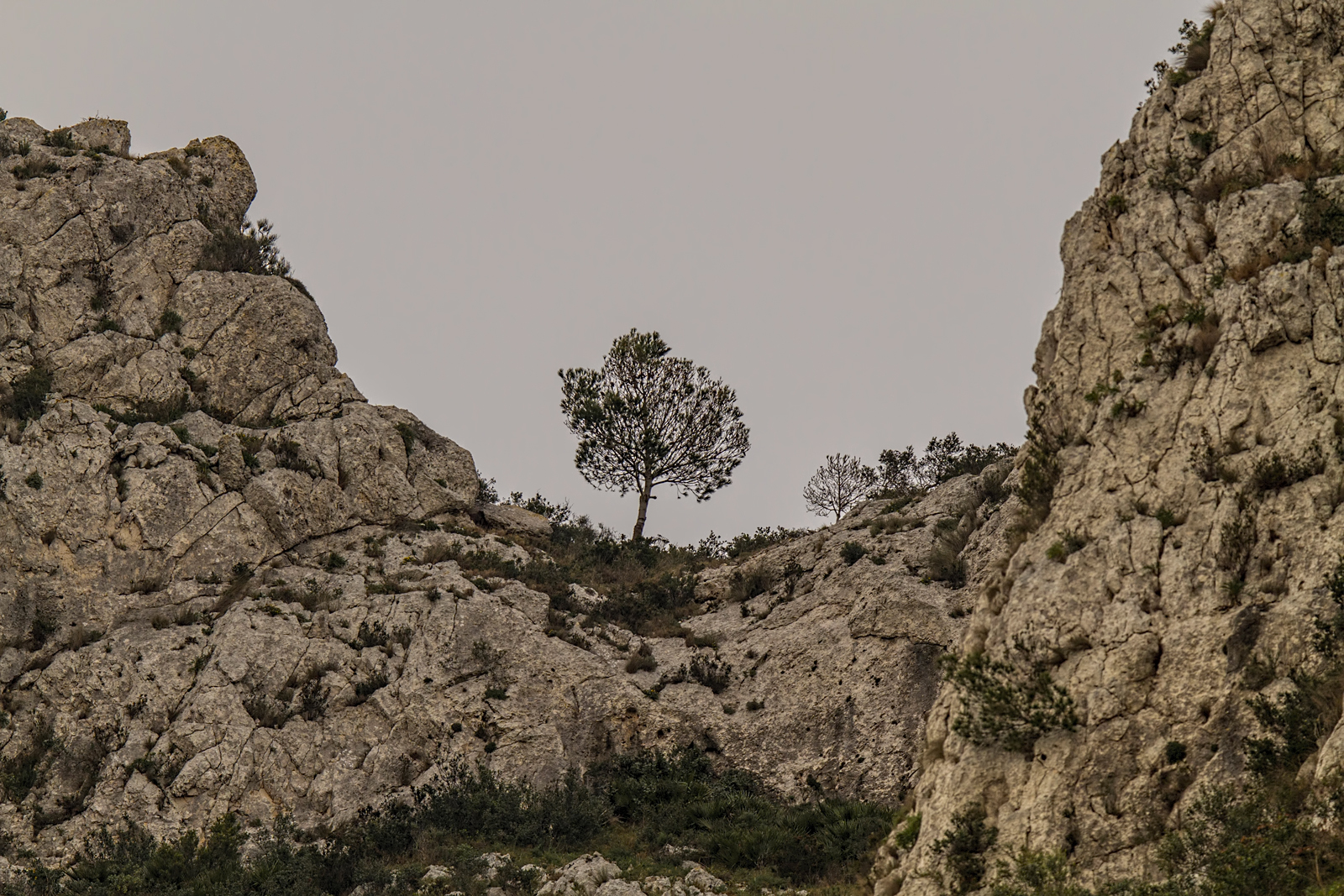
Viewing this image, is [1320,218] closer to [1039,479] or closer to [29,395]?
[1039,479]

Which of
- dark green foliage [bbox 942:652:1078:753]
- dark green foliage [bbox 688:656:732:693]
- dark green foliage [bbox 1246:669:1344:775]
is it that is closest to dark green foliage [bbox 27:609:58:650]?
dark green foliage [bbox 688:656:732:693]

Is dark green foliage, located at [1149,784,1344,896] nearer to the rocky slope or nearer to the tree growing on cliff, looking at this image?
the rocky slope

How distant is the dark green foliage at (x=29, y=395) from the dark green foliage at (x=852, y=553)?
2643 cm

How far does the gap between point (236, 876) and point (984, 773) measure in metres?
16.6

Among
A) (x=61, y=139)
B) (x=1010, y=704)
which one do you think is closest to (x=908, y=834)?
(x=1010, y=704)

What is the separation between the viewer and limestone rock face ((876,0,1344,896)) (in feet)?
45.6

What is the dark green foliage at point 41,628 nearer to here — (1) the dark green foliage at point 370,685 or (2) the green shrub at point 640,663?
(1) the dark green foliage at point 370,685

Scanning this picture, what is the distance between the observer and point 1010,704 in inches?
613

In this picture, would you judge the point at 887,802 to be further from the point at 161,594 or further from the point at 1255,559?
the point at 161,594

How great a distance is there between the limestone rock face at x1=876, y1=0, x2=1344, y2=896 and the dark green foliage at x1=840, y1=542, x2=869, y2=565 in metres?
13.6

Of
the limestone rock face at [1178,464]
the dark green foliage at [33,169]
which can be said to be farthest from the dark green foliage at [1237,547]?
the dark green foliage at [33,169]

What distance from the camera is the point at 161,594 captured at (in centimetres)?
3056

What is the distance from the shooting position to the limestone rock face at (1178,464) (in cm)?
1390

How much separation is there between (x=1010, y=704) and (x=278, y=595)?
2352 cm
